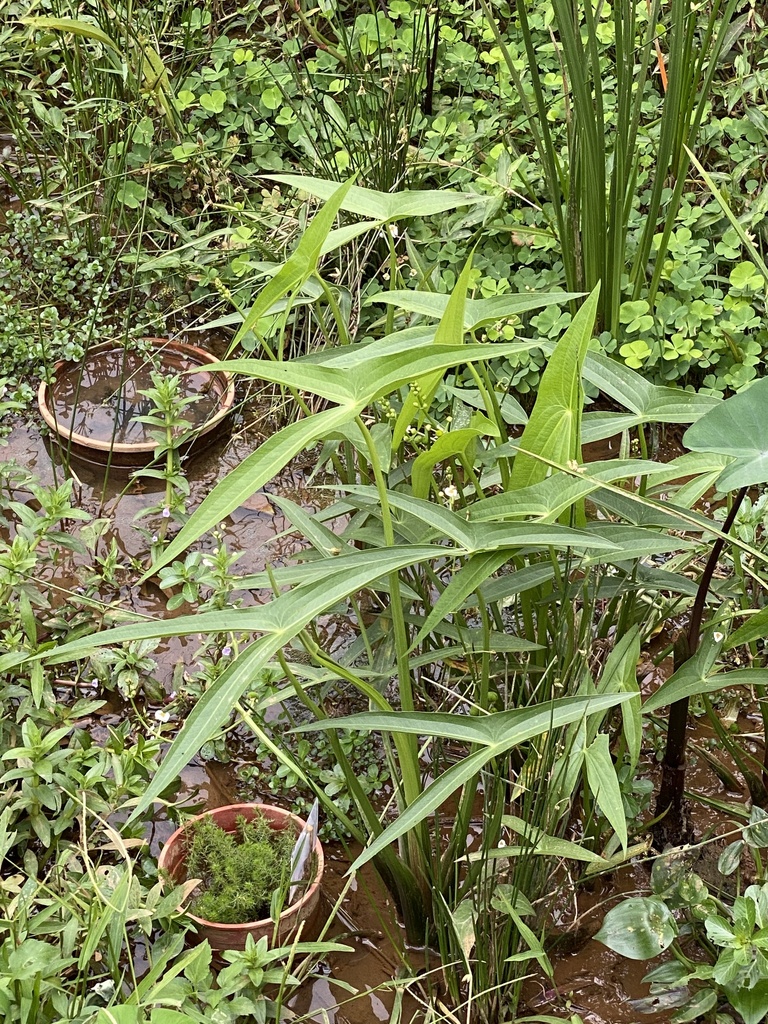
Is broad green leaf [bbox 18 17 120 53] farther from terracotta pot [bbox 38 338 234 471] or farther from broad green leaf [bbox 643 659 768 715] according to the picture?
broad green leaf [bbox 643 659 768 715]

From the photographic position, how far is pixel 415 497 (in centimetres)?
136

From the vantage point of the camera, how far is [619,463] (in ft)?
4.14

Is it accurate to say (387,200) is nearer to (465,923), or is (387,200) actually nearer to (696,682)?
(696,682)

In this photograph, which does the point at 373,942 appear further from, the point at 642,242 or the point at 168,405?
the point at 642,242

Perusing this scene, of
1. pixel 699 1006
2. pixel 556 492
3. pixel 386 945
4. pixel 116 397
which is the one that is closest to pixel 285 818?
pixel 386 945

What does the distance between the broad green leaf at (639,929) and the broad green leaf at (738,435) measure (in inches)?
24.6

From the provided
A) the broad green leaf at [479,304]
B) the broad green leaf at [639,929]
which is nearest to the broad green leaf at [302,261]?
the broad green leaf at [479,304]

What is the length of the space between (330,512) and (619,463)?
60cm

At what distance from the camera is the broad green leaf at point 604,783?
1.31 metres

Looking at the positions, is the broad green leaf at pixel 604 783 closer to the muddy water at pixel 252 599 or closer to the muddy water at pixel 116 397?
the muddy water at pixel 252 599

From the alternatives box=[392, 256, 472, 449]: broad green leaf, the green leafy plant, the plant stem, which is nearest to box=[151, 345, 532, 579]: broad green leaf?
box=[392, 256, 472, 449]: broad green leaf

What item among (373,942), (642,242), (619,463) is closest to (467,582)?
(619,463)

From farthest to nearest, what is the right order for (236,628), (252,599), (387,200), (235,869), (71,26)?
1. (71,26)
2. (252,599)
3. (235,869)
4. (387,200)
5. (236,628)

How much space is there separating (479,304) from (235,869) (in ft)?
2.97
